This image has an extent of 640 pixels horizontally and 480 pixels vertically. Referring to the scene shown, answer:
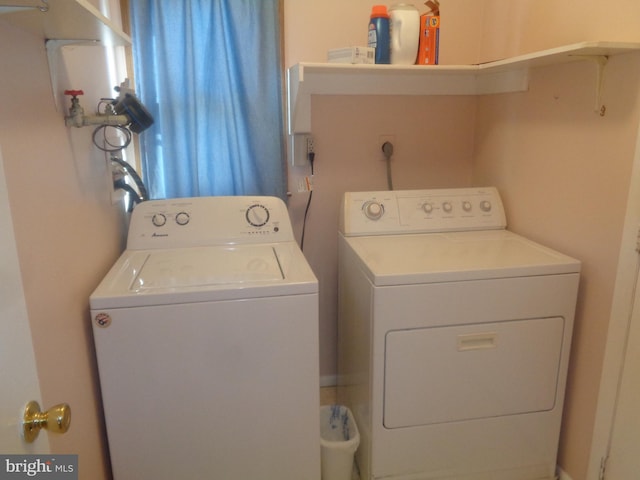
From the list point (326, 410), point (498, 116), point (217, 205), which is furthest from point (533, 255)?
point (217, 205)

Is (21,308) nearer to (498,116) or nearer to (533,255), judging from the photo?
(533,255)

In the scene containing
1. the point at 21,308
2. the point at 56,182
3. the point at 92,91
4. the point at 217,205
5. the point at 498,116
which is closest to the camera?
the point at 21,308

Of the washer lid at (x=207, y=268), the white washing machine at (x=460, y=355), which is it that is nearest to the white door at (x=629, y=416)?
the white washing machine at (x=460, y=355)

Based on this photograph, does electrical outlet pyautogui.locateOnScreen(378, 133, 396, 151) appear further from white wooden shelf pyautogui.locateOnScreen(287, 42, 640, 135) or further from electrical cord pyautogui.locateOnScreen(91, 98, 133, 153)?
electrical cord pyautogui.locateOnScreen(91, 98, 133, 153)

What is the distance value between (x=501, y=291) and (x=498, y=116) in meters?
0.92

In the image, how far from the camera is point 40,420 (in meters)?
0.76

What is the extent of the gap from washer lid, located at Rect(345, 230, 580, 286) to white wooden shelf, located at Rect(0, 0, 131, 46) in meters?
1.02

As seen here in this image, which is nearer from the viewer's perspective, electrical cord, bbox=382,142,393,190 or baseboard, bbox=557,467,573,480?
baseboard, bbox=557,467,573,480

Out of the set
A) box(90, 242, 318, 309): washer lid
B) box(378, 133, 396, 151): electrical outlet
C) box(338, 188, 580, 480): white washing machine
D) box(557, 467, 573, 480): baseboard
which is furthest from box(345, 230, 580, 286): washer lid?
box(557, 467, 573, 480): baseboard

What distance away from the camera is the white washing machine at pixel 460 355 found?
1566 mm

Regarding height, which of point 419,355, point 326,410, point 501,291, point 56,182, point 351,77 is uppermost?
point 351,77

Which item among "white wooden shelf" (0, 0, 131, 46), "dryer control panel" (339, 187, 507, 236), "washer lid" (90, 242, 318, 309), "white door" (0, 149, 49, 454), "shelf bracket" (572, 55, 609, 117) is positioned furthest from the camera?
"dryer control panel" (339, 187, 507, 236)

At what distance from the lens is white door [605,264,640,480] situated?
1.44 meters

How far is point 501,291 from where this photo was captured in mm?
1587
